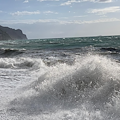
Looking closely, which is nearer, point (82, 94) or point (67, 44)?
point (82, 94)

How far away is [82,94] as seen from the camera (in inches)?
186

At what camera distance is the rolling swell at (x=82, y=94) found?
3.97m

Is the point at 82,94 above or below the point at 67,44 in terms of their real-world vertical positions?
below

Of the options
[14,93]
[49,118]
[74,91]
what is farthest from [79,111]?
[14,93]

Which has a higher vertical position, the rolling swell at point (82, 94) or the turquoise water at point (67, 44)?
the turquoise water at point (67, 44)

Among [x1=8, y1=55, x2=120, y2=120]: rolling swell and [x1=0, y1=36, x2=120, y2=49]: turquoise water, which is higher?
[x1=0, y1=36, x2=120, y2=49]: turquoise water

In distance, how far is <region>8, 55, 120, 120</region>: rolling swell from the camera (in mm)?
3971

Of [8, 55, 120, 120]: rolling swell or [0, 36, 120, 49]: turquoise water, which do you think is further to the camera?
[0, 36, 120, 49]: turquoise water

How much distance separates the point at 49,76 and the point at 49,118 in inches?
110

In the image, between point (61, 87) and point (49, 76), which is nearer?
point (61, 87)

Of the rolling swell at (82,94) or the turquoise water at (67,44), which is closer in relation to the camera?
the rolling swell at (82,94)

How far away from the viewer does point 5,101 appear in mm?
4781

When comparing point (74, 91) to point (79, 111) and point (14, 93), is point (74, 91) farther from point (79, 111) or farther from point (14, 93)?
point (14, 93)

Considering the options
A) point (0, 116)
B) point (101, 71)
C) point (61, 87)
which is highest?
point (101, 71)
